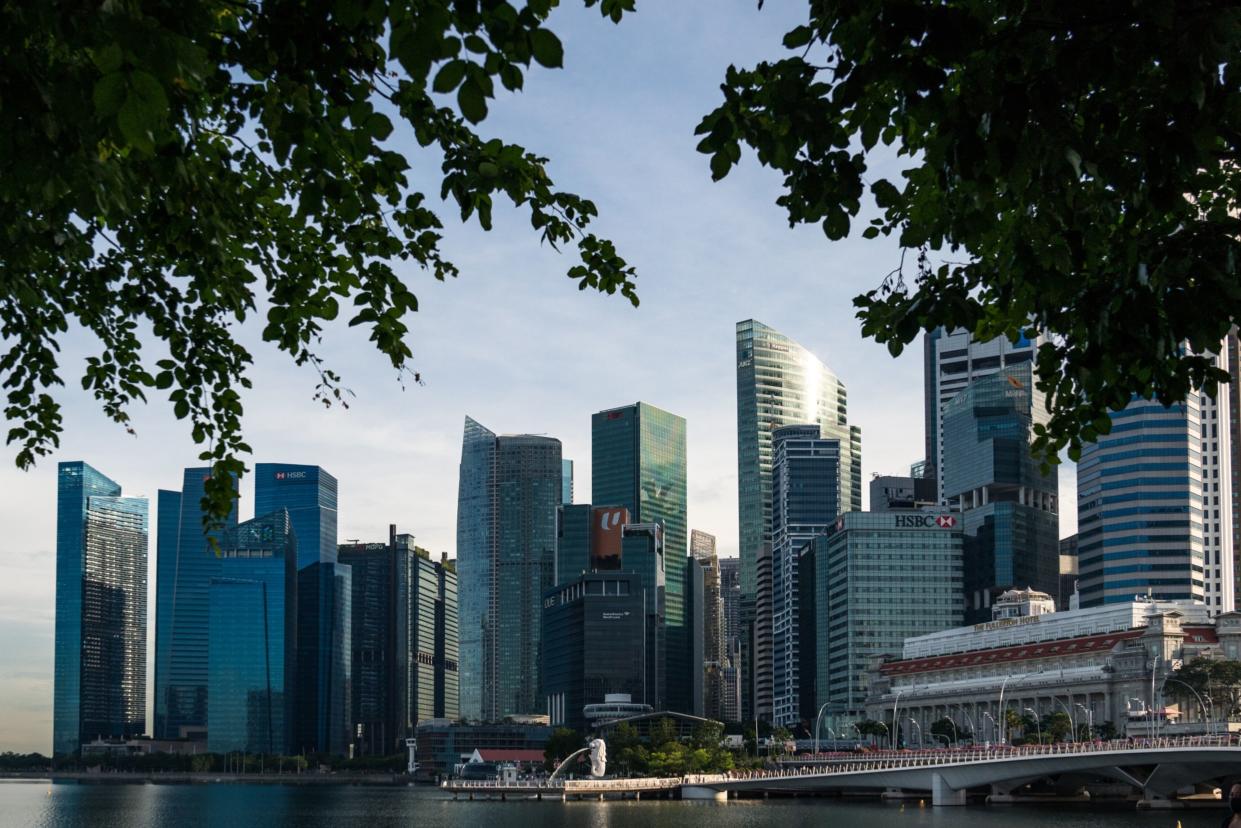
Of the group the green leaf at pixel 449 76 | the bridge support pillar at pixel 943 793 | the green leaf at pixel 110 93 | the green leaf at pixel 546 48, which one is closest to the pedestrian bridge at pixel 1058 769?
the bridge support pillar at pixel 943 793

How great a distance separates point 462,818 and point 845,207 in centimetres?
14140

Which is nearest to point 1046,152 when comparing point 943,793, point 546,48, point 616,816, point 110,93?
point 546,48

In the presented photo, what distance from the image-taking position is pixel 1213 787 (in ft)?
506

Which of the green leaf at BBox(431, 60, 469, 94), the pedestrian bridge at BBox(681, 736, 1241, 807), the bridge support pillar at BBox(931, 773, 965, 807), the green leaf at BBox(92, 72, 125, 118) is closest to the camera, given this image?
the green leaf at BBox(92, 72, 125, 118)

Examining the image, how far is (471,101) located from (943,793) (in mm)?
150300

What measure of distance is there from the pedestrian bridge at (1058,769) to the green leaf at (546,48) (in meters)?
128

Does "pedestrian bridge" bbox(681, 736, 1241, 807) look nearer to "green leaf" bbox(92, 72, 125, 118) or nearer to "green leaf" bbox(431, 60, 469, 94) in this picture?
"green leaf" bbox(431, 60, 469, 94)

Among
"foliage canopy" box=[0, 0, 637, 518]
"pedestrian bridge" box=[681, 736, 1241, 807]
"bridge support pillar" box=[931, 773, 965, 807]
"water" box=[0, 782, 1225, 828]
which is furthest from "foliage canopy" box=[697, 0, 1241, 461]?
"bridge support pillar" box=[931, 773, 965, 807]

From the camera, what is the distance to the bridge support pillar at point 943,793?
149250mm

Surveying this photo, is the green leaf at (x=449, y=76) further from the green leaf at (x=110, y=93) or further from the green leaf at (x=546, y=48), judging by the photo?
the green leaf at (x=110, y=93)

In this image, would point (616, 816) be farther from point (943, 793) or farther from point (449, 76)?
point (449, 76)

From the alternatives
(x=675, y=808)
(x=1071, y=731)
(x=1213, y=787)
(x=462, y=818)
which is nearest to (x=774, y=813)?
(x=675, y=808)

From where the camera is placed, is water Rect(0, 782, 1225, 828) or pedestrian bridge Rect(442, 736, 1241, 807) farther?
pedestrian bridge Rect(442, 736, 1241, 807)

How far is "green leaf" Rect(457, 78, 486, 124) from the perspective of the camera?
8.92 meters
